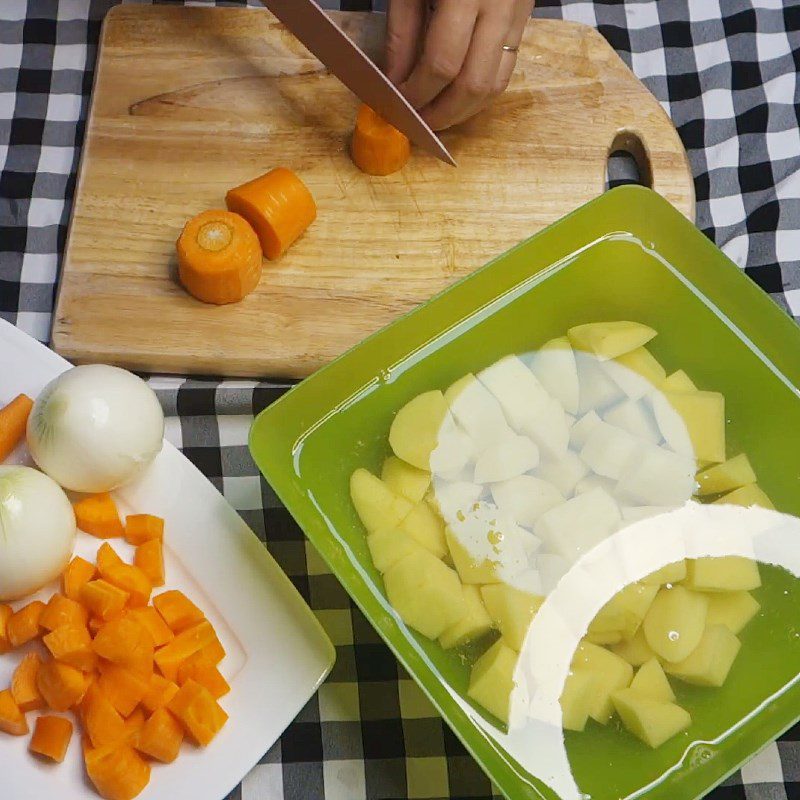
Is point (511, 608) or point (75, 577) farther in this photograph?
point (75, 577)

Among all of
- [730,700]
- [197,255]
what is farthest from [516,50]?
[730,700]

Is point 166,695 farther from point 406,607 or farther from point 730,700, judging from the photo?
point 730,700

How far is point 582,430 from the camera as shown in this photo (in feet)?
3.76

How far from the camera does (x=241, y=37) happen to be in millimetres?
1479

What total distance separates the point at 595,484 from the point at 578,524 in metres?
0.06

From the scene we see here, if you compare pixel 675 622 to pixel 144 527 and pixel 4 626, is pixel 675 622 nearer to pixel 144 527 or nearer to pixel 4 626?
pixel 144 527

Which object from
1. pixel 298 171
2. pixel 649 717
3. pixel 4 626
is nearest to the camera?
pixel 649 717

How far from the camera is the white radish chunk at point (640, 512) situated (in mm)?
1107

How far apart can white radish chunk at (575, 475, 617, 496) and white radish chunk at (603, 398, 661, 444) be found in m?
0.07

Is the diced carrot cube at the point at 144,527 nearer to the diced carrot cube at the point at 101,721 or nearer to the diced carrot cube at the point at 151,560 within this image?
the diced carrot cube at the point at 151,560

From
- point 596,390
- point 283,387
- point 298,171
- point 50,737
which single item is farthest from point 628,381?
point 50,737

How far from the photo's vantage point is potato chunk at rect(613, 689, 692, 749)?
3.46 feet

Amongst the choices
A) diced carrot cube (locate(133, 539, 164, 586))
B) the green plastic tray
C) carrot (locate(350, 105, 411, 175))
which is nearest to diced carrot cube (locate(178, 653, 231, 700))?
diced carrot cube (locate(133, 539, 164, 586))

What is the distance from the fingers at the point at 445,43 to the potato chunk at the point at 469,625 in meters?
0.68
